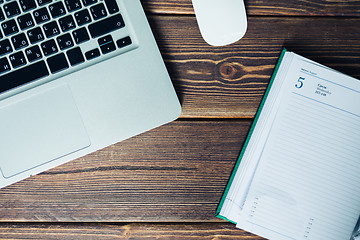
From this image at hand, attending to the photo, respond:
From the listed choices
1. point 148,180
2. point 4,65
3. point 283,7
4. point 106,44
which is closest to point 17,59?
point 4,65

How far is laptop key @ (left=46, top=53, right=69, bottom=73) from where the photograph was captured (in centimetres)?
44

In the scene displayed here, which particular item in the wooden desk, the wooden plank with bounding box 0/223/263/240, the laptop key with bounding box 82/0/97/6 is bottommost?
the wooden plank with bounding box 0/223/263/240

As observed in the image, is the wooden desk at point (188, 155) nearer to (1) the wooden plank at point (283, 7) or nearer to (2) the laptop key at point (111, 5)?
(1) the wooden plank at point (283, 7)

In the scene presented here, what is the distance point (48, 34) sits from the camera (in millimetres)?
439

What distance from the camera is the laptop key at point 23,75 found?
44 centimetres

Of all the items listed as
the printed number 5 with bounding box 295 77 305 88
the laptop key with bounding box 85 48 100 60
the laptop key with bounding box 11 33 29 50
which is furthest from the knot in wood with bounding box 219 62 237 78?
the laptop key with bounding box 11 33 29 50

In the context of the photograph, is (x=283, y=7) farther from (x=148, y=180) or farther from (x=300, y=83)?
(x=148, y=180)

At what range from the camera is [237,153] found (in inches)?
20.7

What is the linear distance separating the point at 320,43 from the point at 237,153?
24 cm

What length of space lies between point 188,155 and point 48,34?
0.95 ft

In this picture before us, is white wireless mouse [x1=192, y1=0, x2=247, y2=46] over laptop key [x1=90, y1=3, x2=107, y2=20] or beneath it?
beneath

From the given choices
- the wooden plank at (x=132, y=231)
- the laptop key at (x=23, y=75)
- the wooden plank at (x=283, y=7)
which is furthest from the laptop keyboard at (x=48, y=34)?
the wooden plank at (x=132, y=231)

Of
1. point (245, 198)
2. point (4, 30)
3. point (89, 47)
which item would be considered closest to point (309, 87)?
point (245, 198)

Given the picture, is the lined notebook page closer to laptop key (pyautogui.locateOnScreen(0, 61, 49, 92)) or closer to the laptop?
the laptop
